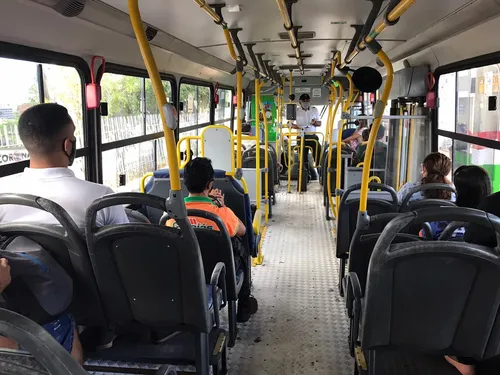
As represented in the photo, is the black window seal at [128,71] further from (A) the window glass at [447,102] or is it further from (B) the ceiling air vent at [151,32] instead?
(A) the window glass at [447,102]

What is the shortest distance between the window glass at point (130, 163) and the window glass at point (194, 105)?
1.09 meters

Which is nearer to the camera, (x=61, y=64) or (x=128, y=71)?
(x=61, y=64)

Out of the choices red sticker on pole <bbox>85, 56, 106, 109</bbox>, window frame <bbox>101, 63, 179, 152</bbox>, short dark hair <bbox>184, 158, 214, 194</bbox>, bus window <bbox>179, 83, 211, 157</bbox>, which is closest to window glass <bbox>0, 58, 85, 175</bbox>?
red sticker on pole <bbox>85, 56, 106, 109</bbox>

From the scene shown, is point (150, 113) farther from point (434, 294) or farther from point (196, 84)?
point (434, 294)

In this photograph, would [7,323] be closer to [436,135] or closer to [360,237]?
[360,237]

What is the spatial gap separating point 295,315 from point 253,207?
2.08m

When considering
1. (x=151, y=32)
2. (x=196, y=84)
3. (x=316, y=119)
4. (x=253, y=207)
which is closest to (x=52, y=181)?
(x=151, y=32)

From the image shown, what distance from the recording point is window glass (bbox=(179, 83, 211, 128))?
20.2 ft

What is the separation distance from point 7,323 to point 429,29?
4.01 m

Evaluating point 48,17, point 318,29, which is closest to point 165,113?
point 48,17

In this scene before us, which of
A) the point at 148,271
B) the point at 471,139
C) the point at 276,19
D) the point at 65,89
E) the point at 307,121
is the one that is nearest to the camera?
the point at 148,271

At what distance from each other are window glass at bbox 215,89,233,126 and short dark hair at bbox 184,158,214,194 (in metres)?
5.70

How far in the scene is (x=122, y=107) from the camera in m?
4.18

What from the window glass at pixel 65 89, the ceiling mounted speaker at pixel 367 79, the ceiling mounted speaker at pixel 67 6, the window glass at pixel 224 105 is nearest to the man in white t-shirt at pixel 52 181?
the ceiling mounted speaker at pixel 67 6
